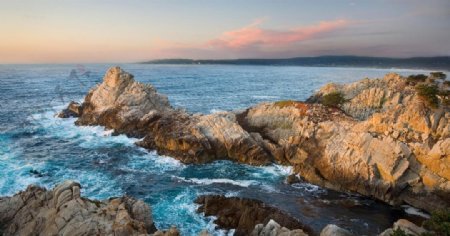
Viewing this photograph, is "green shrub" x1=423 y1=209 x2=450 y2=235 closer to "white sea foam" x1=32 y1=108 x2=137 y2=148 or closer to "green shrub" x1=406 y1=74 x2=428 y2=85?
"white sea foam" x1=32 y1=108 x2=137 y2=148

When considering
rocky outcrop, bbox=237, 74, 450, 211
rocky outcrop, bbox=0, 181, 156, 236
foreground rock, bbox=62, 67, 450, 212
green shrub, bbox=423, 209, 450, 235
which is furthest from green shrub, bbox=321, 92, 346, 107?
rocky outcrop, bbox=0, 181, 156, 236

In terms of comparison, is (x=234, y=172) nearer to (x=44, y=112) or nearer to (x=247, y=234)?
(x=247, y=234)

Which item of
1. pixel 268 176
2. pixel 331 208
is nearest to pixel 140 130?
pixel 268 176

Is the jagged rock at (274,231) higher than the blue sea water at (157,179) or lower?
higher

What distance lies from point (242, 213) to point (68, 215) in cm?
1391

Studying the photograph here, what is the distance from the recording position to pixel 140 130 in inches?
2264

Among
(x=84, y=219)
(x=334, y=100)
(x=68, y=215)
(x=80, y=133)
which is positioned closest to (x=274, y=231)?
(x=84, y=219)

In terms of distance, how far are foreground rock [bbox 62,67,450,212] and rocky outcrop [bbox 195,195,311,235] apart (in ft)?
34.3

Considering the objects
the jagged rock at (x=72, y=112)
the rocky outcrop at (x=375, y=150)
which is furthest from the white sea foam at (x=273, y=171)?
the jagged rock at (x=72, y=112)

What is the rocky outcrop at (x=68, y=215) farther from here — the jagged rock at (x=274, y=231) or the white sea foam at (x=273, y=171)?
the white sea foam at (x=273, y=171)

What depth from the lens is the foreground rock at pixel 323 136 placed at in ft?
124

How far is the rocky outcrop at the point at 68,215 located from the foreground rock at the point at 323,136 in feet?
67.6

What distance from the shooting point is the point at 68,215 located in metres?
25.6

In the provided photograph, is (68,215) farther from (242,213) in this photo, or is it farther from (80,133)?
(80,133)
